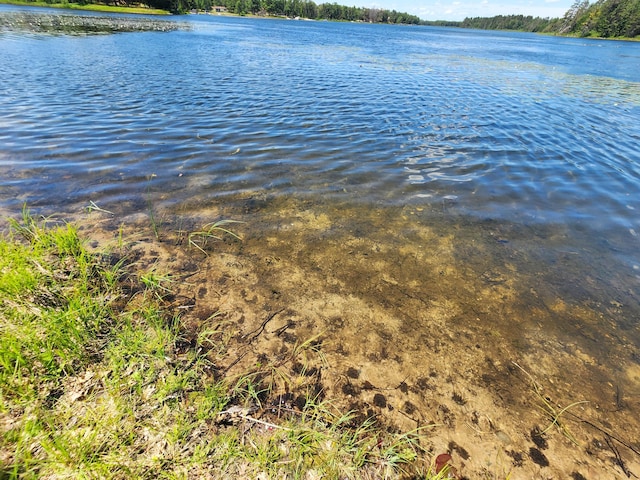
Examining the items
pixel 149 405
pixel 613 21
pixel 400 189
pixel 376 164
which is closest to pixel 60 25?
pixel 376 164

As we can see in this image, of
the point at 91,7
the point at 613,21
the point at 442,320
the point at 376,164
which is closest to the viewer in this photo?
the point at 442,320

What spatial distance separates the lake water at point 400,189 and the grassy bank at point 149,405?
3.63 ft

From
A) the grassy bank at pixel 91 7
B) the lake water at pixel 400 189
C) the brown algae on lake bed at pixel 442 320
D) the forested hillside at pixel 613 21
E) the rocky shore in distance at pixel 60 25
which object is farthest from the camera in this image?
the forested hillside at pixel 613 21

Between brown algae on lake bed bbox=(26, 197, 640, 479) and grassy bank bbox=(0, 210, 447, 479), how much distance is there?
0.25 meters

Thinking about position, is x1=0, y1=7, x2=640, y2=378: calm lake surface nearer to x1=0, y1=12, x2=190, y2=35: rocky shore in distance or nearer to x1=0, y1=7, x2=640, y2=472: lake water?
x1=0, y1=7, x2=640, y2=472: lake water

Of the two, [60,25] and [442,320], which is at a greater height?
[60,25]

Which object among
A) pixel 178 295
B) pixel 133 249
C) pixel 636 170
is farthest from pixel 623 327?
pixel 636 170

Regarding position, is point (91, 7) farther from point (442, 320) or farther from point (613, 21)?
point (613, 21)

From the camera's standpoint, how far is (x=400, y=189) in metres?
7.96

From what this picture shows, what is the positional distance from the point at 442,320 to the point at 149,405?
368 cm

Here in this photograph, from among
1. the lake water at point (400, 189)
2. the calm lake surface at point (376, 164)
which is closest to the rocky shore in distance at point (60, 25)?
the calm lake surface at point (376, 164)

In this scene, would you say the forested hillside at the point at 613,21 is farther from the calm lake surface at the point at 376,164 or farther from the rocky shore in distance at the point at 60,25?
the rocky shore in distance at the point at 60,25

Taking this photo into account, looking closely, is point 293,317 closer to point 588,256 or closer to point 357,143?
point 588,256

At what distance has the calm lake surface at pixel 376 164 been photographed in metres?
5.82
